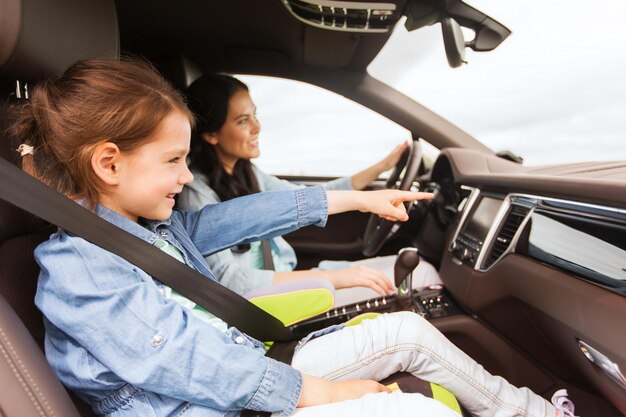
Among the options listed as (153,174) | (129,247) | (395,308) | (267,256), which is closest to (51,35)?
(153,174)

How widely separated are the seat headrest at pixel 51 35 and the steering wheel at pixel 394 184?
3.12ft

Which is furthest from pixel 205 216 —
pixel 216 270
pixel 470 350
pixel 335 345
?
pixel 470 350

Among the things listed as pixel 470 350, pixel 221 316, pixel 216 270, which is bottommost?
pixel 470 350

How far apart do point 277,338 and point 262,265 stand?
565mm

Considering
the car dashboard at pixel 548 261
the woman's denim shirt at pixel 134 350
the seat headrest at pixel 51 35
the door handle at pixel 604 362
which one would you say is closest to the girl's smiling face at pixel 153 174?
the woman's denim shirt at pixel 134 350

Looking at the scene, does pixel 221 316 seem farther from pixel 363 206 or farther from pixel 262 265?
pixel 262 265

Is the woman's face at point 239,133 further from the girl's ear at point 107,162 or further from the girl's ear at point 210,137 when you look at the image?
the girl's ear at point 107,162

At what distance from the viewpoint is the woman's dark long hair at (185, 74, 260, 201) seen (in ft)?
5.14

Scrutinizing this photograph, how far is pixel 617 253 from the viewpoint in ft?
2.83

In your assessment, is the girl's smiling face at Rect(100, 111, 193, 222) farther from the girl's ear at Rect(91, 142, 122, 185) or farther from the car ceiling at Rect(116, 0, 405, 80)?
the car ceiling at Rect(116, 0, 405, 80)

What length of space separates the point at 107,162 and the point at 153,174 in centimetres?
8

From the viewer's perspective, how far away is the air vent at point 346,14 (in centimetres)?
153

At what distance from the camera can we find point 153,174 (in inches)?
34.0

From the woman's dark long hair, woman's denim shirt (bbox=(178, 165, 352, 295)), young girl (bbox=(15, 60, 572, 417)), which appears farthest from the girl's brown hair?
the woman's dark long hair
